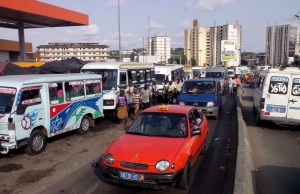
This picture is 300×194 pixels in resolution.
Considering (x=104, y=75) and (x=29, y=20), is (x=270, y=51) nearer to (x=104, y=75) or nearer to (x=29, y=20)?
(x=29, y=20)

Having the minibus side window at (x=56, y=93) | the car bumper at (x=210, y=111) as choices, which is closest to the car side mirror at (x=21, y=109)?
the minibus side window at (x=56, y=93)

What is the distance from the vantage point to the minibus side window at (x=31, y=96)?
7943 millimetres

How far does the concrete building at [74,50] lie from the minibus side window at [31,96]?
2669 inches

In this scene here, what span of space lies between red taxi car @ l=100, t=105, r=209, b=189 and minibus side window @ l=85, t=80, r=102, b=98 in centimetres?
459

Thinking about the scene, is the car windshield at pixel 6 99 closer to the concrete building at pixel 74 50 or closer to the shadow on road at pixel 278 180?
the shadow on road at pixel 278 180

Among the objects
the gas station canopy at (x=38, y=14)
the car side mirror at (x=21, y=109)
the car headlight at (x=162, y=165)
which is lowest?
the car headlight at (x=162, y=165)

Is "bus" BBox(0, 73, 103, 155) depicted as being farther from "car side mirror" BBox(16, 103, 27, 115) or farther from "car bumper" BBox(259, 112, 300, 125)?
"car bumper" BBox(259, 112, 300, 125)

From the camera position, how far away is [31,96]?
Result: 822cm

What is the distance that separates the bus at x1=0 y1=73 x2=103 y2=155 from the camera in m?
7.62

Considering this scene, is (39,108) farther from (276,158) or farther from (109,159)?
(276,158)

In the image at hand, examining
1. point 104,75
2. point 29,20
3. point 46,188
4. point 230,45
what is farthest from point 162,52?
point 46,188

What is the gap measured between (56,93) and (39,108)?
0.91 meters

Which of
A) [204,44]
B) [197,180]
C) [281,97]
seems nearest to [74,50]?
[204,44]

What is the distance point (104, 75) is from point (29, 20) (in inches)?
622
